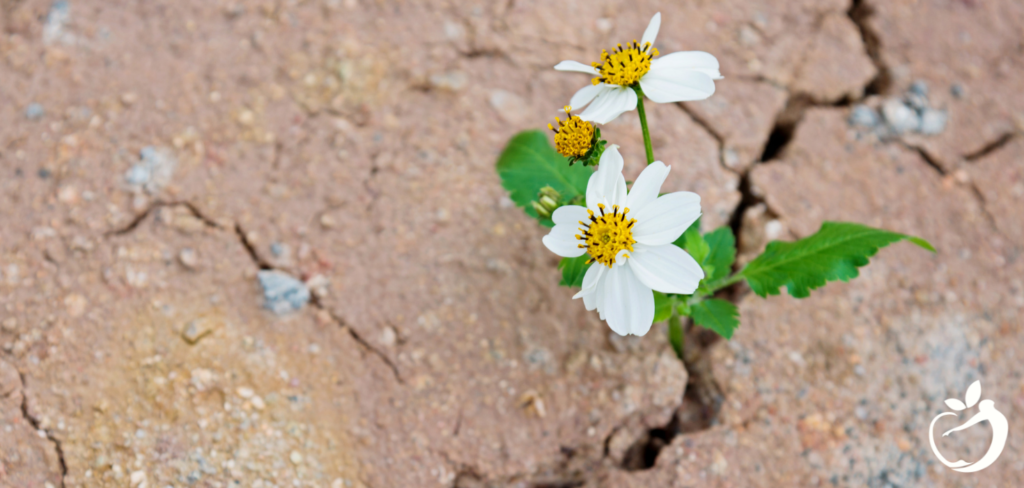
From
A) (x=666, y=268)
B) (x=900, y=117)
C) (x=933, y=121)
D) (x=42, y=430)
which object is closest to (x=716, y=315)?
Result: (x=666, y=268)

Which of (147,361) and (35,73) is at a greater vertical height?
(35,73)

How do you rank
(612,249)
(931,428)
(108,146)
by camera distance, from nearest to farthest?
(612,249)
(931,428)
(108,146)

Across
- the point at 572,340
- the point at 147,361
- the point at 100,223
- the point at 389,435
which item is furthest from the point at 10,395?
the point at 572,340

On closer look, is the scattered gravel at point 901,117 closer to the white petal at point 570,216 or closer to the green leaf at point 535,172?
the green leaf at point 535,172

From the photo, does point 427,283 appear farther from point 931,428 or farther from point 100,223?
point 931,428

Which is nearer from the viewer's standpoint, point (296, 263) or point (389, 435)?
point (389, 435)

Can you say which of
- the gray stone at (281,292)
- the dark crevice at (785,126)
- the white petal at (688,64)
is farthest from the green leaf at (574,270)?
the dark crevice at (785,126)

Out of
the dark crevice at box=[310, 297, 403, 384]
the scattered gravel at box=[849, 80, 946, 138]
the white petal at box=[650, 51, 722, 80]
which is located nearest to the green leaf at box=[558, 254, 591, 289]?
the white petal at box=[650, 51, 722, 80]
